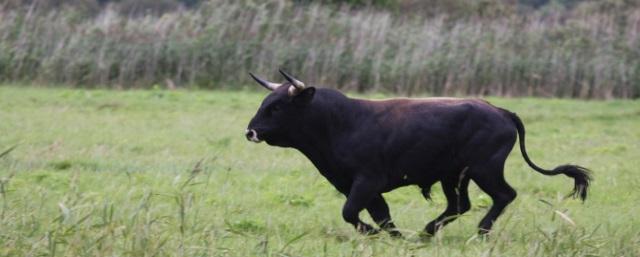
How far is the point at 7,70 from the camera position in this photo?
24.0 m

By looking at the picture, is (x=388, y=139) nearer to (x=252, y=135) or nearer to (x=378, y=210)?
(x=378, y=210)

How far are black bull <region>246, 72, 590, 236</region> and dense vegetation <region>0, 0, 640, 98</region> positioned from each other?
14285 mm

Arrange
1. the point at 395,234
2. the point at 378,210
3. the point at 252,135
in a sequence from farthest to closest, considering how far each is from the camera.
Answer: the point at 378,210 < the point at 252,135 < the point at 395,234

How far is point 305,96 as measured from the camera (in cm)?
952

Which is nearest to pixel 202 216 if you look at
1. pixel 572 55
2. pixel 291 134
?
pixel 291 134

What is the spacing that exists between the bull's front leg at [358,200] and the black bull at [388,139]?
0.06ft

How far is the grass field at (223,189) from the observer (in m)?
7.91

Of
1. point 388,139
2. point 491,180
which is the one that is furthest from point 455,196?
point 388,139

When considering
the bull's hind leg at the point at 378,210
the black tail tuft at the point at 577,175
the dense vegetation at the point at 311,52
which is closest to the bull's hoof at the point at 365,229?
the bull's hind leg at the point at 378,210

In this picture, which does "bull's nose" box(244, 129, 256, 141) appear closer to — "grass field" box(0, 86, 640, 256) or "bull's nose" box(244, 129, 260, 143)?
"bull's nose" box(244, 129, 260, 143)

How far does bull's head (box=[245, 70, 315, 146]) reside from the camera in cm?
950

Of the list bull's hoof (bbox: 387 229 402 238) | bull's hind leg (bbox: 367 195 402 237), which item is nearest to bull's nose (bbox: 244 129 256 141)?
bull's hind leg (bbox: 367 195 402 237)

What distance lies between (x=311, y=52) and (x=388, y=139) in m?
14.9

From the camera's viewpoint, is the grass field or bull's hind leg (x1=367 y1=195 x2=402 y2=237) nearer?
the grass field
